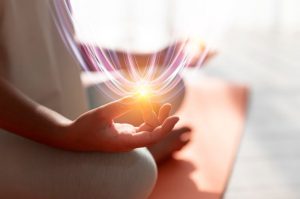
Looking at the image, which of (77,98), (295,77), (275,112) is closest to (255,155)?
(275,112)

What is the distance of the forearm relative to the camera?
1.86 feet

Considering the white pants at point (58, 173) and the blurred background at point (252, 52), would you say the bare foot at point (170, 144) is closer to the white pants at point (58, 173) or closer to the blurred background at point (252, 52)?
the blurred background at point (252, 52)

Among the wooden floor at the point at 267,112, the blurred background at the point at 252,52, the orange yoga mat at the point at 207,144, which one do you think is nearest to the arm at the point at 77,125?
the blurred background at the point at 252,52

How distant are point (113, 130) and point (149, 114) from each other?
0.05m

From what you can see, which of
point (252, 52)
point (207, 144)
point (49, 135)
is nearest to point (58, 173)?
point (49, 135)

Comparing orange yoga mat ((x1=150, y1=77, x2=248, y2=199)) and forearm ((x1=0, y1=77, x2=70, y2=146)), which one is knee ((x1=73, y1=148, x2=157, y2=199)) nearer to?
forearm ((x1=0, y1=77, x2=70, y2=146))

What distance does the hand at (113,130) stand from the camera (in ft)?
1.81

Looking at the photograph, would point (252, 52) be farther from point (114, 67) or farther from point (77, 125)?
point (77, 125)

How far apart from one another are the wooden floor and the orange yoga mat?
35mm

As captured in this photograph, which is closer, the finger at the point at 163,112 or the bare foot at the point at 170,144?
the finger at the point at 163,112

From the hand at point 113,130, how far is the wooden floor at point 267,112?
1.32 ft

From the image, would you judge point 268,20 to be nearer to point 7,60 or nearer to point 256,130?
point 256,130

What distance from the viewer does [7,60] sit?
0.63 metres

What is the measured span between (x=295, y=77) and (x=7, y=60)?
4.27ft
